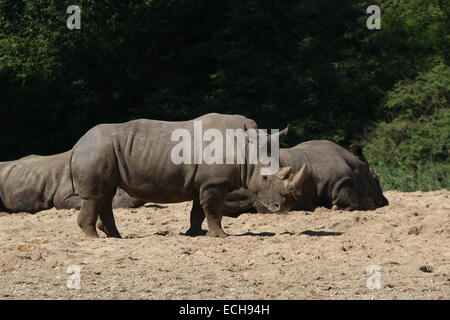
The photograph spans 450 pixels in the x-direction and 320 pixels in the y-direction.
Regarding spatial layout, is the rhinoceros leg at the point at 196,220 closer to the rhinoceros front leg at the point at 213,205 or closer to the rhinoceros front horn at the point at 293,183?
the rhinoceros front leg at the point at 213,205

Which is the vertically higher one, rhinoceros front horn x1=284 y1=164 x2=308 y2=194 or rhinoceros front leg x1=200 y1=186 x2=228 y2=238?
rhinoceros front horn x1=284 y1=164 x2=308 y2=194

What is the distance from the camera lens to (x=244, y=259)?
8.67 m

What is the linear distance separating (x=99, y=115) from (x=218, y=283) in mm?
15966

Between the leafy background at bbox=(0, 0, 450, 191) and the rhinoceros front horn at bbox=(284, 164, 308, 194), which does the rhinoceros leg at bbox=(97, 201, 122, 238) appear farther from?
the leafy background at bbox=(0, 0, 450, 191)

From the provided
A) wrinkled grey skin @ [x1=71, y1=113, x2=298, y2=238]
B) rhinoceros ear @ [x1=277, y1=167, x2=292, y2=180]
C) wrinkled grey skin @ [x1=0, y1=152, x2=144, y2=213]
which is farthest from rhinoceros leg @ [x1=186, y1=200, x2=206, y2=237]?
wrinkled grey skin @ [x1=0, y1=152, x2=144, y2=213]

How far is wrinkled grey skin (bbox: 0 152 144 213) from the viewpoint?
44.6 feet

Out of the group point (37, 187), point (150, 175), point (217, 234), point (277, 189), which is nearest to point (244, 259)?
point (217, 234)

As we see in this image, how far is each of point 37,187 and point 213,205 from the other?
14.7 ft

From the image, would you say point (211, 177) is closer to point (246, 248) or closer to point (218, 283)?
point (246, 248)

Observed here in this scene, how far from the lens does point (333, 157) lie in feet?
43.1

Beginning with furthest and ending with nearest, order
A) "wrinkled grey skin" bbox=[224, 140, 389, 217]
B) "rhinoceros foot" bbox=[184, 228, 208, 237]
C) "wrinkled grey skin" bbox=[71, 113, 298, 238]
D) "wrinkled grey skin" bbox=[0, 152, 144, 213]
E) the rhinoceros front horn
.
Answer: "wrinkled grey skin" bbox=[0, 152, 144, 213]
"wrinkled grey skin" bbox=[224, 140, 389, 217]
"rhinoceros foot" bbox=[184, 228, 208, 237]
the rhinoceros front horn
"wrinkled grey skin" bbox=[71, 113, 298, 238]

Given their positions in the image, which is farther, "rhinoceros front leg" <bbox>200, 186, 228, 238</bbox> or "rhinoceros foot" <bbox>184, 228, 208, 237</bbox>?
"rhinoceros foot" <bbox>184, 228, 208, 237</bbox>

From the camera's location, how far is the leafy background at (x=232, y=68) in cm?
2217
